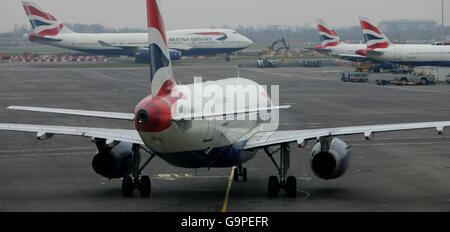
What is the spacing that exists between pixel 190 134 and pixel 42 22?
13342 cm

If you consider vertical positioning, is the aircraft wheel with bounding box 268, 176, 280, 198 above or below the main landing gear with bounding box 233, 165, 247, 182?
above

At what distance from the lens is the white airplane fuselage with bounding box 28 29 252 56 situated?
156100mm

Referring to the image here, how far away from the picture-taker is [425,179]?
105ft

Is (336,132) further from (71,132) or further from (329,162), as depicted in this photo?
(71,132)

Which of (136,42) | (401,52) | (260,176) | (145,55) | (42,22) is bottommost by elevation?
(145,55)

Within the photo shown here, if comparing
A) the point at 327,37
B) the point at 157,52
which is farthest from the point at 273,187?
the point at 327,37

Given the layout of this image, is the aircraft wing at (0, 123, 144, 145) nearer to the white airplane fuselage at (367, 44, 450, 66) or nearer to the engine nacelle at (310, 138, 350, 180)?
the engine nacelle at (310, 138, 350, 180)

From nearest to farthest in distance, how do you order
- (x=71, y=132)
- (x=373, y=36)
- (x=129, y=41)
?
(x=71, y=132), (x=373, y=36), (x=129, y=41)

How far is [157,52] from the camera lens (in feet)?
82.3

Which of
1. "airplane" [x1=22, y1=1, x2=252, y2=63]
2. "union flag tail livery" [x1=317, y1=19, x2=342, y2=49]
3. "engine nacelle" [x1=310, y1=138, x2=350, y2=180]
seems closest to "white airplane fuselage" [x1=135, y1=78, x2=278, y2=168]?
"engine nacelle" [x1=310, y1=138, x2=350, y2=180]

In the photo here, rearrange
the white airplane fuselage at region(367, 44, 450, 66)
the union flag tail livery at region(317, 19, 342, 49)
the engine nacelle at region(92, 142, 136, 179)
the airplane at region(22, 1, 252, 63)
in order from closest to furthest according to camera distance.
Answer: the engine nacelle at region(92, 142, 136, 179)
the white airplane fuselage at region(367, 44, 450, 66)
the union flag tail livery at region(317, 19, 342, 49)
the airplane at region(22, 1, 252, 63)

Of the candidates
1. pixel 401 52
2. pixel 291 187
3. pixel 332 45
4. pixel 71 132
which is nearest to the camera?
pixel 291 187

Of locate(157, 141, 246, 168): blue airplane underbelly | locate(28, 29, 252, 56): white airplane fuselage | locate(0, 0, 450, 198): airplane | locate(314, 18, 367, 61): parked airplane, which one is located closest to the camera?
locate(0, 0, 450, 198): airplane

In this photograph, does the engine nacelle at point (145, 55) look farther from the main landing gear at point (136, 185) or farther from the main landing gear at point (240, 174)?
the main landing gear at point (136, 185)
